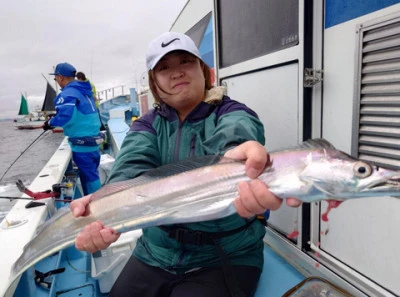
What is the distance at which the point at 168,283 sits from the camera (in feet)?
6.55

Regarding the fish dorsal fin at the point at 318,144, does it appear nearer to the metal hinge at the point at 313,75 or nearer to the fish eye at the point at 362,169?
the fish eye at the point at 362,169

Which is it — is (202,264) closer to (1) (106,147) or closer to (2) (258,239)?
(2) (258,239)

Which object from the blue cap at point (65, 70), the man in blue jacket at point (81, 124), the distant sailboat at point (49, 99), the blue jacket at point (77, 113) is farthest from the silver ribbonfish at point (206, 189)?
the distant sailboat at point (49, 99)

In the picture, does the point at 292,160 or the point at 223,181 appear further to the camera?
the point at 223,181

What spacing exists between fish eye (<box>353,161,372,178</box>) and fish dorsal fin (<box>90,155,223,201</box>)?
56 cm

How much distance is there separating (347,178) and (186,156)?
3.70 ft

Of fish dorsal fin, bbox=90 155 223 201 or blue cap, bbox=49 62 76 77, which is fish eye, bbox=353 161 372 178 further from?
→ blue cap, bbox=49 62 76 77

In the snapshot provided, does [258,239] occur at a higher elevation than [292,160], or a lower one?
lower

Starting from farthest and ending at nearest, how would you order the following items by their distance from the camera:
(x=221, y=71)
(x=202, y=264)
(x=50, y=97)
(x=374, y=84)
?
(x=50, y=97)
(x=221, y=71)
(x=202, y=264)
(x=374, y=84)

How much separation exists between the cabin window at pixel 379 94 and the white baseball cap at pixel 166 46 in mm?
1104

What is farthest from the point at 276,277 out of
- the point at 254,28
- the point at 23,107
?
the point at 23,107

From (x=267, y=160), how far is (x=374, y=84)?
109 cm

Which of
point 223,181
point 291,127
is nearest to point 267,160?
point 223,181

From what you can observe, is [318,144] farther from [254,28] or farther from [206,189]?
[254,28]
